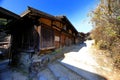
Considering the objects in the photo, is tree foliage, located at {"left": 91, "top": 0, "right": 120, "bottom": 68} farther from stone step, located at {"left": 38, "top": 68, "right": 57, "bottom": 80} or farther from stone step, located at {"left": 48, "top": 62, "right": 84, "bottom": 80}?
stone step, located at {"left": 38, "top": 68, "right": 57, "bottom": 80}

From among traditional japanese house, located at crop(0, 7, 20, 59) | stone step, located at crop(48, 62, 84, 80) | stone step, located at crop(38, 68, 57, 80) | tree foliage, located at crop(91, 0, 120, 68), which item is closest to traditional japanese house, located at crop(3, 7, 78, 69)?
traditional japanese house, located at crop(0, 7, 20, 59)

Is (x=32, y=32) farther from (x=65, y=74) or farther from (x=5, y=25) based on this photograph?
(x=65, y=74)

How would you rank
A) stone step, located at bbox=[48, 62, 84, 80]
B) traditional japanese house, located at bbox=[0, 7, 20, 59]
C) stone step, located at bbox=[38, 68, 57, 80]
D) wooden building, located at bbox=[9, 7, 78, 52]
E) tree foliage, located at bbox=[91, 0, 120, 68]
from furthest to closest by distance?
wooden building, located at bbox=[9, 7, 78, 52] < tree foliage, located at bbox=[91, 0, 120, 68] < stone step, located at bbox=[38, 68, 57, 80] < stone step, located at bbox=[48, 62, 84, 80] < traditional japanese house, located at bbox=[0, 7, 20, 59]

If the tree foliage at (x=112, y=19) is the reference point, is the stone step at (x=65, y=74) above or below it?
below

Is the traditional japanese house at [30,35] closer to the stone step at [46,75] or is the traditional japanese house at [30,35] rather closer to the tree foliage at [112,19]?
the stone step at [46,75]

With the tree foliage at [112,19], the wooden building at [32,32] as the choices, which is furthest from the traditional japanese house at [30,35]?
Result: the tree foliage at [112,19]

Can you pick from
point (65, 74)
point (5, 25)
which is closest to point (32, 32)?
point (5, 25)

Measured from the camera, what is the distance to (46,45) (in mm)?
9500

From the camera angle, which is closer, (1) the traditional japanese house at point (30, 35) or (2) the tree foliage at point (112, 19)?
(2) the tree foliage at point (112, 19)

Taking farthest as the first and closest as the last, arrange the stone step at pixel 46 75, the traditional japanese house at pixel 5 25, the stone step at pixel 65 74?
the stone step at pixel 46 75
the stone step at pixel 65 74
the traditional japanese house at pixel 5 25

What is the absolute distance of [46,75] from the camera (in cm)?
758

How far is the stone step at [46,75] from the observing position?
7126 mm

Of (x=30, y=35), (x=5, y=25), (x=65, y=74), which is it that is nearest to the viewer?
(x=65, y=74)

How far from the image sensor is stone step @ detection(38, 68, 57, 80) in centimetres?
713
